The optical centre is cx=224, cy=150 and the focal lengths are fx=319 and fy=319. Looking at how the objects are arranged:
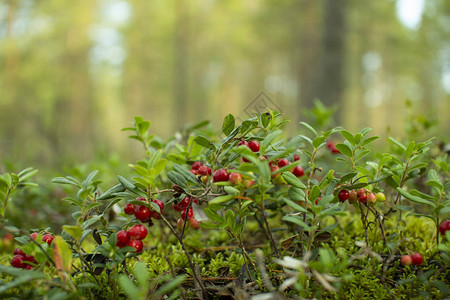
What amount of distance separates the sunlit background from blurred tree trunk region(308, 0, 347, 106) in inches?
0.7

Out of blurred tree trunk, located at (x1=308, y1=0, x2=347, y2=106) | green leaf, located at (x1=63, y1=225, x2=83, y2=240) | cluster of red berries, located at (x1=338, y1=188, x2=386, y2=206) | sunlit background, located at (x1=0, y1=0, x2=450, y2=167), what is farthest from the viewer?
sunlit background, located at (x1=0, y1=0, x2=450, y2=167)

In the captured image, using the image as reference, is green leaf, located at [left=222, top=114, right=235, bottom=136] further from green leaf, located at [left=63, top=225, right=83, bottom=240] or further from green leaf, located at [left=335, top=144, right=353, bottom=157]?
green leaf, located at [left=63, top=225, right=83, bottom=240]

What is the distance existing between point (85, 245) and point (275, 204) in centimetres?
141

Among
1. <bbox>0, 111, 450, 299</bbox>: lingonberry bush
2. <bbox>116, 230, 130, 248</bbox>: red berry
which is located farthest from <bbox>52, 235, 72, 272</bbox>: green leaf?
<bbox>116, 230, 130, 248</bbox>: red berry

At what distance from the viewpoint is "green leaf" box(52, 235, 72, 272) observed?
108 cm

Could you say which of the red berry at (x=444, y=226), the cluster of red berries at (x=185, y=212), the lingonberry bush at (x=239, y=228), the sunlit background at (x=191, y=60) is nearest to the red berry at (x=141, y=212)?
the lingonberry bush at (x=239, y=228)

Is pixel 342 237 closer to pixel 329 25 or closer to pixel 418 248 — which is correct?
pixel 418 248

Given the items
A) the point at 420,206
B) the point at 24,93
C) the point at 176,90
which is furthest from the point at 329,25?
the point at 24,93

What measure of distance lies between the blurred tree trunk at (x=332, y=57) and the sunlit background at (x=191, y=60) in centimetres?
2

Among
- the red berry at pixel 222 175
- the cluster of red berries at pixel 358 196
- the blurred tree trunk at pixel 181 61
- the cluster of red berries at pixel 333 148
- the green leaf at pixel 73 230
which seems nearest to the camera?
the green leaf at pixel 73 230

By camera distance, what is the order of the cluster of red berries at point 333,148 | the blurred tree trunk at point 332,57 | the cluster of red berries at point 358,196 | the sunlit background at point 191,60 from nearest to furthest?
the cluster of red berries at point 358,196
the cluster of red berries at point 333,148
the blurred tree trunk at point 332,57
the sunlit background at point 191,60

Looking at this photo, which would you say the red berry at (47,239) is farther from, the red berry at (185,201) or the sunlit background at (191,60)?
the sunlit background at (191,60)

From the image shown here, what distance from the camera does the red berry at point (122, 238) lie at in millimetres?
1191

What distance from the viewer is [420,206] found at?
2.24 meters
